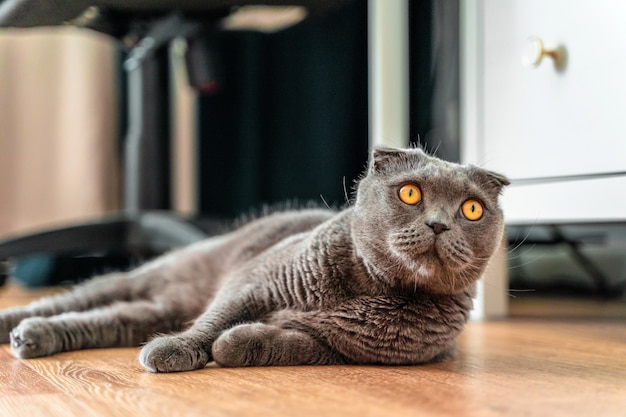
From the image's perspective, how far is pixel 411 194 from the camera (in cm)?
106

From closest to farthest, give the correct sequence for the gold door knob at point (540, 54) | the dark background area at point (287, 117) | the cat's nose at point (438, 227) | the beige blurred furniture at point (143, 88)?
the cat's nose at point (438, 227), the gold door knob at point (540, 54), the beige blurred furniture at point (143, 88), the dark background area at point (287, 117)

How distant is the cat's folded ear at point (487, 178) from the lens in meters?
1.11

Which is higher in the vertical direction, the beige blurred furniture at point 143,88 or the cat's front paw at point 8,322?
the beige blurred furniture at point 143,88

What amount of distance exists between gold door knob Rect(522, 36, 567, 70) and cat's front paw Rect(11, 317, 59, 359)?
98 cm

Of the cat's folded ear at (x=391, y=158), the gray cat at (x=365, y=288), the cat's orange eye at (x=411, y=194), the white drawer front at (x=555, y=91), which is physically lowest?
the gray cat at (x=365, y=288)

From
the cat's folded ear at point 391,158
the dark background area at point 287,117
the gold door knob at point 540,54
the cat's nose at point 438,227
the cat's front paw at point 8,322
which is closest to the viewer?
the cat's nose at point 438,227

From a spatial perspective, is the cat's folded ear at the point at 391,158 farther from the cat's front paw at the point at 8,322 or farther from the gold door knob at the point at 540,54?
the cat's front paw at the point at 8,322

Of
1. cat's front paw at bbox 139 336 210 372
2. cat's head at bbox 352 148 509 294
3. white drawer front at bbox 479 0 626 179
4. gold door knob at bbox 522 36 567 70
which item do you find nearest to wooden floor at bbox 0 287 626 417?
cat's front paw at bbox 139 336 210 372

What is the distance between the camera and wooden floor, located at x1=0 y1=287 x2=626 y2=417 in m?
0.85

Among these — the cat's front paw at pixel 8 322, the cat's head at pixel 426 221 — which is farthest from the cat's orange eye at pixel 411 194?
the cat's front paw at pixel 8 322

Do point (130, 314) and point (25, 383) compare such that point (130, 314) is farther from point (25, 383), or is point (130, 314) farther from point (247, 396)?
point (247, 396)

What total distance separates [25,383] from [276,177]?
2.03m

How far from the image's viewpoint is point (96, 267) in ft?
8.06

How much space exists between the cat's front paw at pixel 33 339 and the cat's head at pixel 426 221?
50 centimetres
